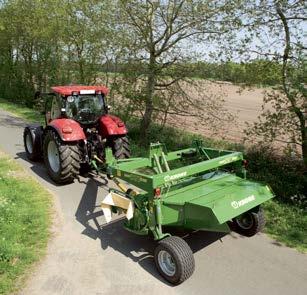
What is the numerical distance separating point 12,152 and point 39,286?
589 cm

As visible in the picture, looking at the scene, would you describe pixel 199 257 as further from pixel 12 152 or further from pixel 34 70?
pixel 34 70

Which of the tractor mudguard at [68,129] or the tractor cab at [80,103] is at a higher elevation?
the tractor cab at [80,103]

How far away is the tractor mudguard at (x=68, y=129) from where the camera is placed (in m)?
6.97

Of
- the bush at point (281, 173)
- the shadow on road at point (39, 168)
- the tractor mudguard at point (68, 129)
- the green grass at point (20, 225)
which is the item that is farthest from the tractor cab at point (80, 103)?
the bush at point (281, 173)

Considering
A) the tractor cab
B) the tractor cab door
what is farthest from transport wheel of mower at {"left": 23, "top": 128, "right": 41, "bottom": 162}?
the tractor cab

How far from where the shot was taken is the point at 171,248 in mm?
4180

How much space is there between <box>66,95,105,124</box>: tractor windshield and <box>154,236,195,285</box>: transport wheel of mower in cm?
405

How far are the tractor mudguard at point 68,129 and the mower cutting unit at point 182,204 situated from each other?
173 cm

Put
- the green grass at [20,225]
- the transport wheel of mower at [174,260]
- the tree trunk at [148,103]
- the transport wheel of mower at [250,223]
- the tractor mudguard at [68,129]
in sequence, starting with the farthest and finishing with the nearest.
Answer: the tree trunk at [148,103] < the tractor mudguard at [68,129] < the transport wheel of mower at [250,223] < the green grass at [20,225] < the transport wheel of mower at [174,260]

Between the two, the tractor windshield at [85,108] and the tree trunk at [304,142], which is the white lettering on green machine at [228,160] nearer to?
the tree trunk at [304,142]

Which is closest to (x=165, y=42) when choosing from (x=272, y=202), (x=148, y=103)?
(x=148, y=103)

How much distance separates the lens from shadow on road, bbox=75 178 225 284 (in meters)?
4.75

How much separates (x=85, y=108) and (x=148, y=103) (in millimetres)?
3108

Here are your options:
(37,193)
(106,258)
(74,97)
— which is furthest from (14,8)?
(106,258)
